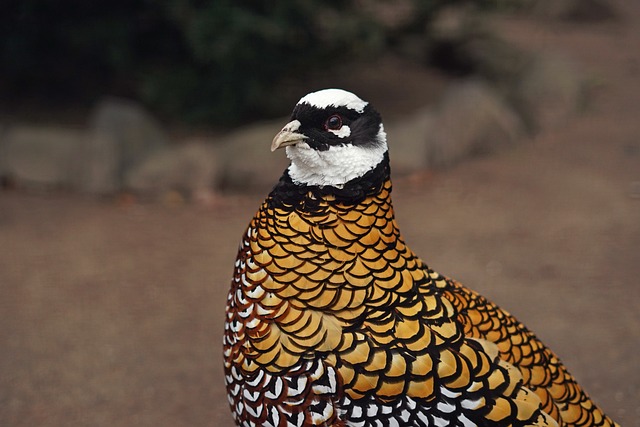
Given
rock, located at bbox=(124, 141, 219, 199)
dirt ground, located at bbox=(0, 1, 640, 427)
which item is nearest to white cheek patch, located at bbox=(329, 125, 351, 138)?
dirt ground, located at bbox=(0, 1, 640, 427)

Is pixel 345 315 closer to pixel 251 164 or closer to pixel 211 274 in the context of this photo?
pixel 211 274

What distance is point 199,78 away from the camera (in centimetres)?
758

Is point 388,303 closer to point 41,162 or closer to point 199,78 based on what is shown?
point 41,162

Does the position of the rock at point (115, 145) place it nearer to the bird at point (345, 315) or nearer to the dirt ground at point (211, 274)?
the dirt ground at point (211, 274)

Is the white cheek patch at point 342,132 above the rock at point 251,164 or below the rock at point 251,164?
below

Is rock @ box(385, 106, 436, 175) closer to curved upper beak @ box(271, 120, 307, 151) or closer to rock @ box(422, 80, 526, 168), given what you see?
rock @ box(422, 80, 526, 168)

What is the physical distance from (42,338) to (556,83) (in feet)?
18.3

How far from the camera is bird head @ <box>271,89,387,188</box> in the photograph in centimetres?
235

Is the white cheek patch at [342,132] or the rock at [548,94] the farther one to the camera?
the rock at [548,94]

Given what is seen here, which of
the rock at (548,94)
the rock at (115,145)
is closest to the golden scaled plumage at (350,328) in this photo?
the rock at (115,145)

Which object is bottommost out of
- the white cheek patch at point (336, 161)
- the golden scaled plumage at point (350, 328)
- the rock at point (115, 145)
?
the golden scaled plumage at point (350, 328)

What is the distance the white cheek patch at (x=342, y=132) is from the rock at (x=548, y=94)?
5754 millimetres

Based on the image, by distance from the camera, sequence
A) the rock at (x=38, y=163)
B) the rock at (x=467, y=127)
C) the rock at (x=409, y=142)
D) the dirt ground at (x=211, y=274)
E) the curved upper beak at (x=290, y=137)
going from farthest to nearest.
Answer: the rock at (x=467, y=127), the rock at (x=409, y=142), the rock at (x=38, y=163), the dirt ground at (x=211, y=274), the curved upper beak at (x=290, y=137)

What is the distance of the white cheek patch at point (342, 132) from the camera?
237 centimetres
